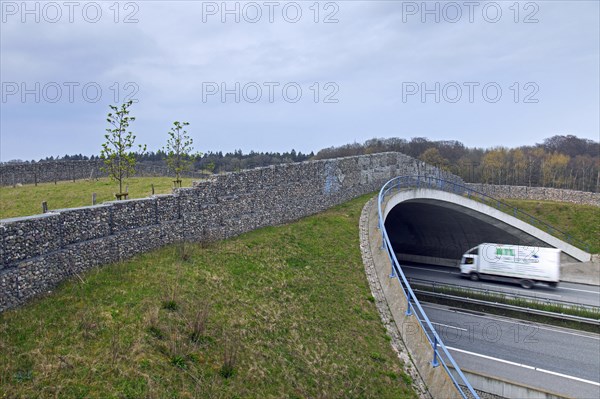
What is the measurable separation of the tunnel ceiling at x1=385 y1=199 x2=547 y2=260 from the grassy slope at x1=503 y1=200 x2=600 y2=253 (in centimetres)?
528

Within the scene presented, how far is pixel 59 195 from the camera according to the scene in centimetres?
2556

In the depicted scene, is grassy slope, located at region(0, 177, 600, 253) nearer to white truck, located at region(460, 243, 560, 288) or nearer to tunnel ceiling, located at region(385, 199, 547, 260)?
tunnel ceiling, located at region(385, 199, 547, 260)

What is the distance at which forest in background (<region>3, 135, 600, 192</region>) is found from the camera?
52281mm

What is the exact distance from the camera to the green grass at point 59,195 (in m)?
21.2

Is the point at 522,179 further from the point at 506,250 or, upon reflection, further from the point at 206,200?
the point at 206,200

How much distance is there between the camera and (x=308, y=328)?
12.2m

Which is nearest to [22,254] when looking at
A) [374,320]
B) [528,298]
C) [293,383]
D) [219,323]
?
[219,323]

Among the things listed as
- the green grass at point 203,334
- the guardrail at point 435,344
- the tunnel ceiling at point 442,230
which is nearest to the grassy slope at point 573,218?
the tunnel ceiling at point 442,230

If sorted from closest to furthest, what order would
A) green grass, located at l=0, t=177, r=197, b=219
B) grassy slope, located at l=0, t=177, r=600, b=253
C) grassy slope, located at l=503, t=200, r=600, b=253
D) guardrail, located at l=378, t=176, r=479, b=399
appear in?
guardrail, located at l=378, t=176, r=479, b=399 < green grass, located at l=0, t=177, r=197, b=219 < grassy slope, located at l=0, t=177, r=600, b=253 < grassy slope, located at l=503, t=200, r=600, b=253

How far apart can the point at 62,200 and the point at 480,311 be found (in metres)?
26.1

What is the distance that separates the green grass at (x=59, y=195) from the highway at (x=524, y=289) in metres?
21.7

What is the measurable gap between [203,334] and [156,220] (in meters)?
6.41

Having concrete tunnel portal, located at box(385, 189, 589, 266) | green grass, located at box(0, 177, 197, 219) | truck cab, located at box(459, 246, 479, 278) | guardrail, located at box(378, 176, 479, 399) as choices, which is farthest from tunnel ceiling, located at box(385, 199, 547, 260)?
green grass, located at box(0, 177, 197, 219)

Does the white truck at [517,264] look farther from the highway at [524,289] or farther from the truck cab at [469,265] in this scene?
the highway at [524,289]
